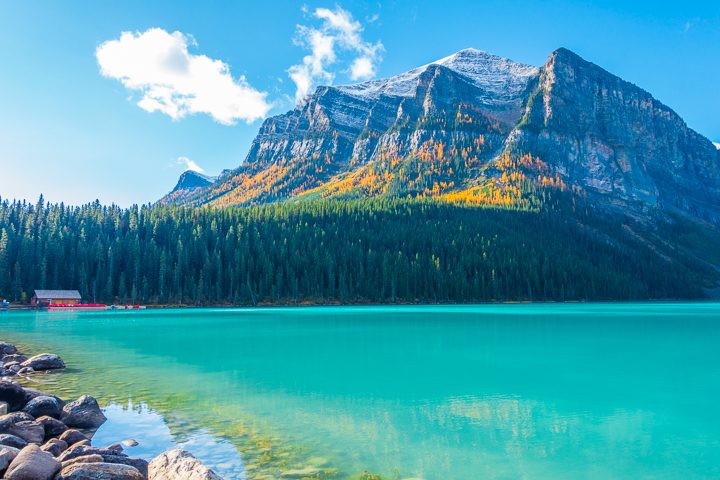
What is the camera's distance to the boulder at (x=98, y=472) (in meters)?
11.2

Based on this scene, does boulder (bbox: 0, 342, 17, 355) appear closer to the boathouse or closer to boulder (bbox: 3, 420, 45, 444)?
boulder (bbox: 3, 420, 45, 444)

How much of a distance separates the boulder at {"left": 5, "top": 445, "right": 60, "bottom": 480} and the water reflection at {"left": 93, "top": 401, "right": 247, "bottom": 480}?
296 centimetres

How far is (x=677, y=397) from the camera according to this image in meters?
23.4

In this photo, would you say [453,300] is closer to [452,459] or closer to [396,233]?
[396,233]

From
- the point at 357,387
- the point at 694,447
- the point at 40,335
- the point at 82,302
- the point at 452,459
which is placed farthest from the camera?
the point at 82,302

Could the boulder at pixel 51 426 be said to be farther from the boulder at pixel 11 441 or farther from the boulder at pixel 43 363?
the boulder at pixel 43 363

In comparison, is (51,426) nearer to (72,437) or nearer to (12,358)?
(72,437)

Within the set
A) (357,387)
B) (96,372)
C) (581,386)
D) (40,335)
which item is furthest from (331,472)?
(40,335)

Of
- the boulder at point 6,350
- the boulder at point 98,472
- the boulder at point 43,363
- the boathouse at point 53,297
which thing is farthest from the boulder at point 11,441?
the boathouse at point 53,297

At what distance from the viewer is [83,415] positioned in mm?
17531

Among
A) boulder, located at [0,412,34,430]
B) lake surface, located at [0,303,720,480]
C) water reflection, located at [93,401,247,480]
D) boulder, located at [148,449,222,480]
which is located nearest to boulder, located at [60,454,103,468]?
boulder, located at [148,449,222,480]

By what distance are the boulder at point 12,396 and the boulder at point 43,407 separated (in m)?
0.30

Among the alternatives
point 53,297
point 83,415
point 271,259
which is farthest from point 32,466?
point 271,259

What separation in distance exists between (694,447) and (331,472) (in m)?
12.2
